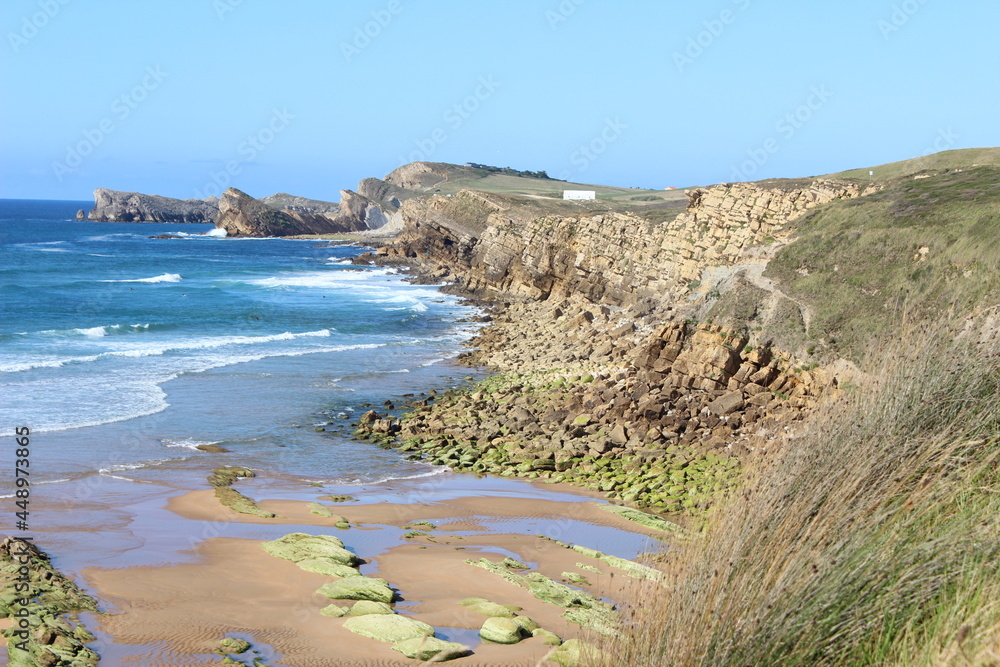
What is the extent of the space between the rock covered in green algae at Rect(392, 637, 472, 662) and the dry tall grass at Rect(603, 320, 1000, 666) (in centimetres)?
353

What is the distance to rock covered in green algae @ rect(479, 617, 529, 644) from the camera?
9.49m

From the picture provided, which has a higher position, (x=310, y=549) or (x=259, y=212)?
(x=259, y=212)

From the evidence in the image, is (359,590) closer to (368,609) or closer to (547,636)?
(368,609)

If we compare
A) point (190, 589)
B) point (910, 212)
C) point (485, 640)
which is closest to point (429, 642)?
point (485, 640)

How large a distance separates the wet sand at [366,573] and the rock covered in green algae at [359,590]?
0.17 m

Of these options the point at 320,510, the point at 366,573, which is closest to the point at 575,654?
the point at 366,573

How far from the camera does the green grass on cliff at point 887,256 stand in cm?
2189

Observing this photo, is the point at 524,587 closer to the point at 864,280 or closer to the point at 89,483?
the point at 89,483

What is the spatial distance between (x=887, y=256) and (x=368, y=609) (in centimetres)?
2094

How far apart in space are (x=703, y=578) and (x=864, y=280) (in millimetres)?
21855

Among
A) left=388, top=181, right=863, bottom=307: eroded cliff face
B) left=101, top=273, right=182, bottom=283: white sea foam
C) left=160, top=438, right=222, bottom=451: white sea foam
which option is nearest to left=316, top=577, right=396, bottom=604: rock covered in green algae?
left=160, top=438, right=222, bottom=451: white sea foam

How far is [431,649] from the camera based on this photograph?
9195 millimetres

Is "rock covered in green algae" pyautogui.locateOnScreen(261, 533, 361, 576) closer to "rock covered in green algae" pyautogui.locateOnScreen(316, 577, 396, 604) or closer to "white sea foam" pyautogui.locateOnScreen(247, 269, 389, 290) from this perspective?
"rock covered in green algae" pyautogui.locateOnScreen(316, 577, 396, 604)

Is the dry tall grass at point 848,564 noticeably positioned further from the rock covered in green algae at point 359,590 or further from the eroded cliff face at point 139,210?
the eroded cliff face at point 139,210
